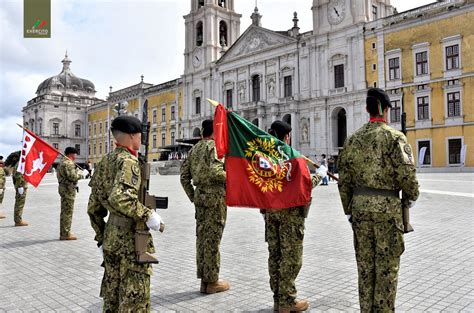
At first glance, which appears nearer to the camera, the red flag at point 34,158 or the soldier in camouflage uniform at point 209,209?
the soldier in camouflage uniform at point 209,209

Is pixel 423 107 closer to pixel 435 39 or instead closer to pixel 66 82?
pixel 435 39

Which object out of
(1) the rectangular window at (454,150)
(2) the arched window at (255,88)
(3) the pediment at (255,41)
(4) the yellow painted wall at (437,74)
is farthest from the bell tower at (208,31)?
(1) the rectangular window at (454,150)

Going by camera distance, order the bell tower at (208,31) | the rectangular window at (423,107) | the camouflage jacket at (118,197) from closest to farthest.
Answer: the camouflage jacket at (118,197)
the rectangular window at (423,107)
the bell tower at (208,31)

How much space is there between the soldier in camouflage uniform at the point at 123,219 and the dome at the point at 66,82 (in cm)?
7779

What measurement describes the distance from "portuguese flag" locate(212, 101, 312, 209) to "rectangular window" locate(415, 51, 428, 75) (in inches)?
1190

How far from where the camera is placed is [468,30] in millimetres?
28344

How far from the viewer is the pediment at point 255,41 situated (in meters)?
40.2

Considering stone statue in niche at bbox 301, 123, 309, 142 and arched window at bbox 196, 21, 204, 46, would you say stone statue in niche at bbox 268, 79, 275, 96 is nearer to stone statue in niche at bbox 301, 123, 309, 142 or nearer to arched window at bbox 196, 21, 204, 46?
stone statue in niche at bbox 301, 123, 309, 142

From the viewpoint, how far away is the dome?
244ft

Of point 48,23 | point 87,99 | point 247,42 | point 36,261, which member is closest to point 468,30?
point 247,42

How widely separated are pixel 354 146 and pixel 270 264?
156cm

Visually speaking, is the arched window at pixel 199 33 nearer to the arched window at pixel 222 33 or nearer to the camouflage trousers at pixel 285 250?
the arched window at pixel 222 33

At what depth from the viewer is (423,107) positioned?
3075 centimetres

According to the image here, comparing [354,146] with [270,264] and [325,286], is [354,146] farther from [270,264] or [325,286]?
[325,286]
